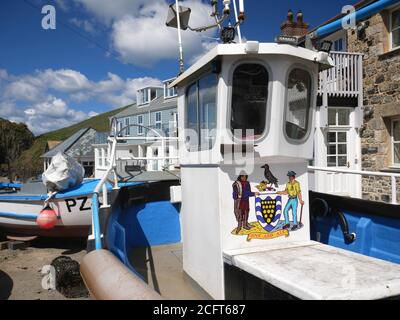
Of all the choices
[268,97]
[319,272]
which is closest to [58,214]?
[268,97]

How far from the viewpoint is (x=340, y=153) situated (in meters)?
12.2

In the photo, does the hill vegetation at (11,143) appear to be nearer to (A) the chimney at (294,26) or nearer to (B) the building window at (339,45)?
(A) the chimney at (294,26)

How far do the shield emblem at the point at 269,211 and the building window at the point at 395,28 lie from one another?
902 centimetres

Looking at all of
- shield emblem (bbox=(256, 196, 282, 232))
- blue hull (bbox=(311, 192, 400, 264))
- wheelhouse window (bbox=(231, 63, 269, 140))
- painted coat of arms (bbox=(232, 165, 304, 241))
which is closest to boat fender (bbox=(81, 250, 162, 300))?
painted coat of arms (bbox=(232, 165, 304, 241))

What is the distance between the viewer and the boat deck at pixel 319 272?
7.08 ft

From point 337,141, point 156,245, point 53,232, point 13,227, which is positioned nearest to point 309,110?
point 156,245

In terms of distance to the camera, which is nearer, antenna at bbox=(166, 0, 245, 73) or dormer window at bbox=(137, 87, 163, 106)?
antenna at bbox=(166, 0, 245, 73)

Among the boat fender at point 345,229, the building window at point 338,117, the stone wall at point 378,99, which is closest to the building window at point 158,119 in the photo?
the building window at point 338,117

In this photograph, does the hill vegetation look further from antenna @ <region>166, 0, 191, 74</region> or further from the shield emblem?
the shield emblem

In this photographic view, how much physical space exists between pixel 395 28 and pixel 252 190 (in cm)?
939

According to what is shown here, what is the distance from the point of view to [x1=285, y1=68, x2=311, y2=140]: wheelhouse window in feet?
11.3
